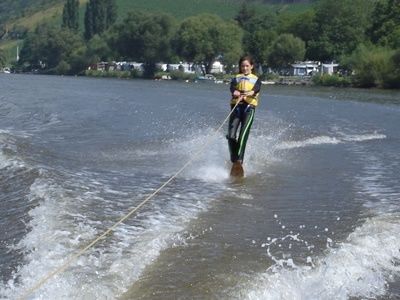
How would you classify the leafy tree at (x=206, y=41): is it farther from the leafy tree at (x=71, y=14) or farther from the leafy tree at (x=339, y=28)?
the leafy tree at (x=71, y=14)

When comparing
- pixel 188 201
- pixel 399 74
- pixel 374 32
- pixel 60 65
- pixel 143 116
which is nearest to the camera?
pixel 188 201

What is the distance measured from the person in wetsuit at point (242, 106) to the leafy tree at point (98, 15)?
142m

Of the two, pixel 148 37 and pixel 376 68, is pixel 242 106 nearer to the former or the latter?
pixel 376 68

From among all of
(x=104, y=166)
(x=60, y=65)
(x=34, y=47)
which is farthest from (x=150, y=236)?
(x=34, y=47)

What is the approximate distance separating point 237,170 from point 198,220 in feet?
11.6

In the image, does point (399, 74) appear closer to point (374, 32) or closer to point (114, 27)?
point (374, 32)

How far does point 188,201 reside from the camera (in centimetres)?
921

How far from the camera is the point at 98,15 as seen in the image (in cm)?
15238

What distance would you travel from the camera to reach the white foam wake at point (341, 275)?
18.6 feet

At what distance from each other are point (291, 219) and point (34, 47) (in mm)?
154943

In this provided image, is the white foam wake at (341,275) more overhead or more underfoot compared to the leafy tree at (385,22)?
more underfoot

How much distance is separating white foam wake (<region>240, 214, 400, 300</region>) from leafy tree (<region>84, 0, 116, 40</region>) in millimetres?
147568

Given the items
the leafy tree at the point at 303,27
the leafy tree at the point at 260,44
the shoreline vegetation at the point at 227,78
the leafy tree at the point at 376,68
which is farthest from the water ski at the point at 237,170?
the leafy tree at the point at 303,27

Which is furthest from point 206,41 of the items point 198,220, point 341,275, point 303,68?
point 341,275
